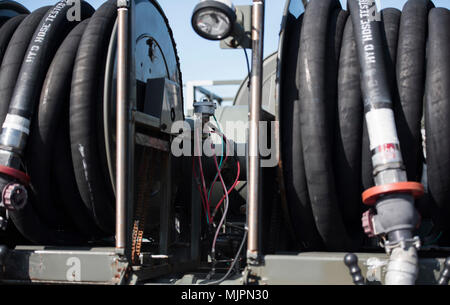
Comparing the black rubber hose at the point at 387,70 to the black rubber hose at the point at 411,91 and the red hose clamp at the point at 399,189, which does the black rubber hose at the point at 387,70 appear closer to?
the black rubber hose at the point at 411,91

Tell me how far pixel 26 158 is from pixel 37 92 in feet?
1.44

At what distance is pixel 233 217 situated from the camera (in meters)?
5.04

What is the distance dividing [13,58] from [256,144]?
1.85 meters

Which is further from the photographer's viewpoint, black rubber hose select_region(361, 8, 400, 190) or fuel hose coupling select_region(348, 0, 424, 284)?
black rubber hose select_region(361, 8, 400, 190)

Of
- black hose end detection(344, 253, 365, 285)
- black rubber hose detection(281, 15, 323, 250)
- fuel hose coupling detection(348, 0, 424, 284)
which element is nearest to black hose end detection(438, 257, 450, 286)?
fuel hose coupling detection(348, 0, 424, 284)

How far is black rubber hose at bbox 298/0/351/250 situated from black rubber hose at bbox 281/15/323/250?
0.11 metres

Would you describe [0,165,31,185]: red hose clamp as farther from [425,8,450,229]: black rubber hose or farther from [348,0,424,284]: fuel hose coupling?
[425,8,450,229]: black rubber hose

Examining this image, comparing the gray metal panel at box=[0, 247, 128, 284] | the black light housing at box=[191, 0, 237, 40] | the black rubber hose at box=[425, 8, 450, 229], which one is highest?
the black light housing at box=[191, 0, 237, 40]

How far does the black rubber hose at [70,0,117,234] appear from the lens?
3.08 metres

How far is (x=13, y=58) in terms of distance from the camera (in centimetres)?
332

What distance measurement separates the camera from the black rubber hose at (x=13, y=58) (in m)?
3.21

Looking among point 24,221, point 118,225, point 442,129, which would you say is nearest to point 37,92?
point 24,221

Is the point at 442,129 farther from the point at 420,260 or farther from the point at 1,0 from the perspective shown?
the point at 1,0

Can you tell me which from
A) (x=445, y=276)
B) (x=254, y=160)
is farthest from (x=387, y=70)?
(x=445, y=276)
